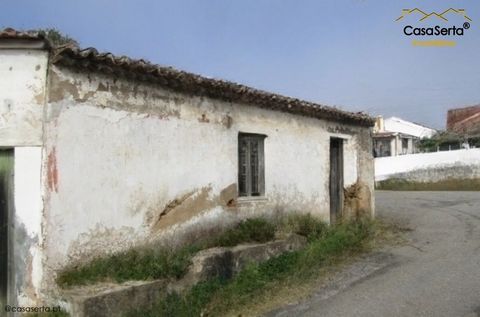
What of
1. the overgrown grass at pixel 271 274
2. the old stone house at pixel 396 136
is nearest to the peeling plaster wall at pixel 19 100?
the overgrown grass at pixel 271 274

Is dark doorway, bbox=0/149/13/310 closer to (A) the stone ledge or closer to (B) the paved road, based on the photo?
(A) the stone ledge

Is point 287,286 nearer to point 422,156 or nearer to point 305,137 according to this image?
point 305,137

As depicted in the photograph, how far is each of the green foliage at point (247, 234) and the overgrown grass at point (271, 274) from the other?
1.50 ft

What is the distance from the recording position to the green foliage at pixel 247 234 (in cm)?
816

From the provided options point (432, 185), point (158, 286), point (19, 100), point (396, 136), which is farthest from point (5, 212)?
point (396, 136)

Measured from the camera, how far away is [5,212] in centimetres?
578

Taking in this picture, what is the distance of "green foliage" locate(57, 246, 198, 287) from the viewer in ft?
19.2

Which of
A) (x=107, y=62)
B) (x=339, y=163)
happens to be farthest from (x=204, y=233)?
(x=339, y=163)

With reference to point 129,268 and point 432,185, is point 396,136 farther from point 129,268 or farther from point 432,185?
point 129,268

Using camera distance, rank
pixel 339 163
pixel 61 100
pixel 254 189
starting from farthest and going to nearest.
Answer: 1. pixel 339 163
2. pixel 254 189
3. pixel 61 100

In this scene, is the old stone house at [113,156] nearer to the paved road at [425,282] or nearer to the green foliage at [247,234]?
the green foliage at [247,234]

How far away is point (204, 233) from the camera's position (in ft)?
26.6

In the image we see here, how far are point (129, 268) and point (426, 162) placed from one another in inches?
994

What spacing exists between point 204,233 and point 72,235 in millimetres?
2538
